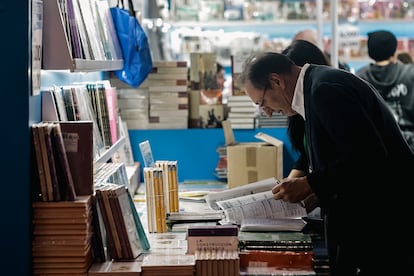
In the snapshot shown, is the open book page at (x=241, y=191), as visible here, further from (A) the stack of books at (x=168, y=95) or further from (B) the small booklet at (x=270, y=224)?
(A) the stack of books at (x=168, y=95)

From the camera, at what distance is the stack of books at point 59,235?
256cm

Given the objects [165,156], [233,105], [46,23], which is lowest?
[165,156]

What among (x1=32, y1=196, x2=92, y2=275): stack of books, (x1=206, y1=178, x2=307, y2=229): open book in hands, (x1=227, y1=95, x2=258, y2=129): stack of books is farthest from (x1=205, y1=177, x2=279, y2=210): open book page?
(x1=227, y1=95, x2=258, y2=129): stack of books

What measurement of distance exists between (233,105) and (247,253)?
2.37 m

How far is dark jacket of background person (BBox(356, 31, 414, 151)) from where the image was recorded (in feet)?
19.2

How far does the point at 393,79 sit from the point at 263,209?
2932mm

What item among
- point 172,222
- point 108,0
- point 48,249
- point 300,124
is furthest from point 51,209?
point 108,0

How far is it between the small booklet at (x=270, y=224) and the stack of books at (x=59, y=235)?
83 centimetres

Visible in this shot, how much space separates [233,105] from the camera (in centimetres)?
505

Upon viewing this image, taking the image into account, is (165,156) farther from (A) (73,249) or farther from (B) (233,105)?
(A) (73,249)

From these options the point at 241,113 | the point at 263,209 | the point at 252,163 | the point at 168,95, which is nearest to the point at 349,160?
the point at 263,209

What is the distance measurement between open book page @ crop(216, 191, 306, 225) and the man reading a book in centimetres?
32

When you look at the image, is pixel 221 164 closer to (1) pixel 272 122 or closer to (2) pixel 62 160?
(1) pixel 272 122

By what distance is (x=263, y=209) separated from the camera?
3.38 m
